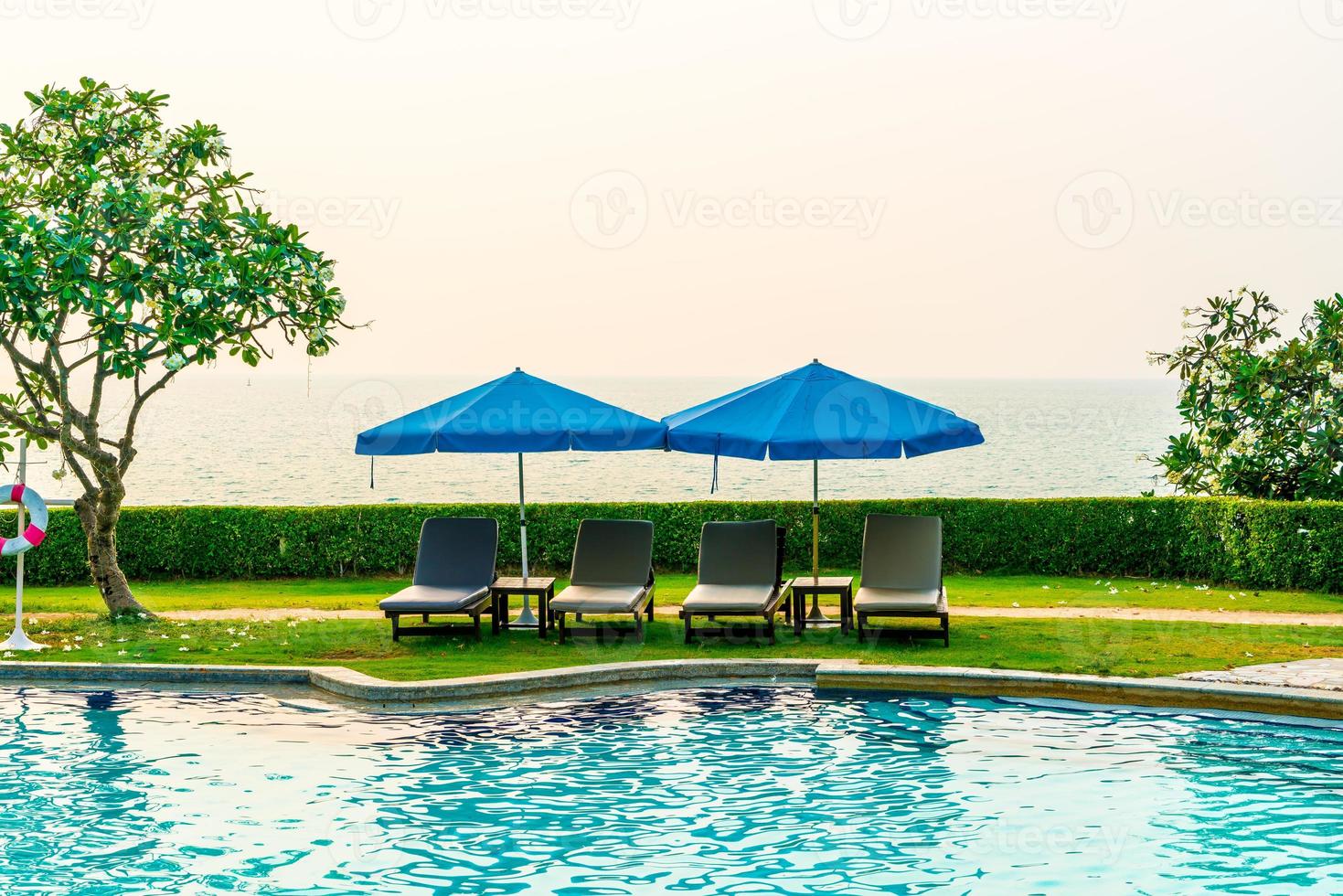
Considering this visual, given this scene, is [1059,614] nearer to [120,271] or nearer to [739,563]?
[739,563]

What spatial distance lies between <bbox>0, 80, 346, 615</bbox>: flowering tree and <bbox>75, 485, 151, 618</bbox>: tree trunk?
0.02m

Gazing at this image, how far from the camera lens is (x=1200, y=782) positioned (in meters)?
8.05

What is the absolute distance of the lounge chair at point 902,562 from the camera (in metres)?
12.4

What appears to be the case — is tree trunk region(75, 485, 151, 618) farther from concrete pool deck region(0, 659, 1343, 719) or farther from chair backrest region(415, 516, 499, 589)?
chair backrest region(415, 516, 499, 589)

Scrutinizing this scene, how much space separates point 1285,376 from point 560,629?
11.4 metres

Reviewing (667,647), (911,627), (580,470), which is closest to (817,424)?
(911,627)

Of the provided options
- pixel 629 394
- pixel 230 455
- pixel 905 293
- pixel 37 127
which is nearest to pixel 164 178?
pixel 37 127

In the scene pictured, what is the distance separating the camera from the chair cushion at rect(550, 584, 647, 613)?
12.0 metres

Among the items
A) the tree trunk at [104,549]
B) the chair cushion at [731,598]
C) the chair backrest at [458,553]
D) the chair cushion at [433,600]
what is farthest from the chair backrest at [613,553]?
the tree trunk at [104,549]

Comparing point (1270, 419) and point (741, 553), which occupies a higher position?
point (1270, 419)

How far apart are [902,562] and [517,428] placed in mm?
4002

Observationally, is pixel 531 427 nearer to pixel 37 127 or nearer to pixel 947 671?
pixel 947 671

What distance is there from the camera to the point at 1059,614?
1393 cm

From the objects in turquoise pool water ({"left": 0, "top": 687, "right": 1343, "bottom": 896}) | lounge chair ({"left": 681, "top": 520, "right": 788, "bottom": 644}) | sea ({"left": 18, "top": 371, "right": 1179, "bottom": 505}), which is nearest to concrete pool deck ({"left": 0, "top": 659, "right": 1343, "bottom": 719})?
turquoise pool water ({"left": 0, "top": 687, "right": 1343, "bottom": 896})
